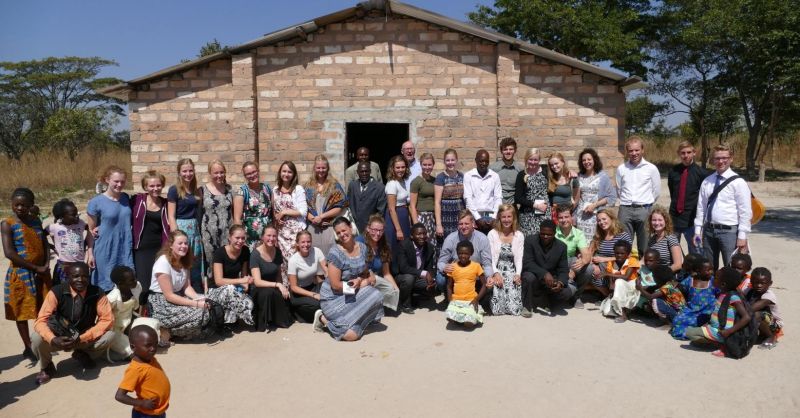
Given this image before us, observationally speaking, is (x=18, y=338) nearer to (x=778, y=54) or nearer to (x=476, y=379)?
(x=476, y=379)

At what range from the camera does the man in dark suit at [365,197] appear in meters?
6.58

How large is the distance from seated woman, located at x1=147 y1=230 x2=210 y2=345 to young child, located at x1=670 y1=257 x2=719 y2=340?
4.30 metres

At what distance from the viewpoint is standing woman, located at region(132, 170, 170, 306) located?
572 centimetres

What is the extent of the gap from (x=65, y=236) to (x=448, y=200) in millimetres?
3819

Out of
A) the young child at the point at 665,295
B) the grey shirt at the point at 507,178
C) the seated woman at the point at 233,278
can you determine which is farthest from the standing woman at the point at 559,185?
the seated woman at the point at 233,278

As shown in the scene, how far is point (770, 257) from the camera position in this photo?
343 inches

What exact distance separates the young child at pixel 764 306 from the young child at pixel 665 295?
64 centimetres

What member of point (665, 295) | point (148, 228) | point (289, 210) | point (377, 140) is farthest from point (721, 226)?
point (377, 140)

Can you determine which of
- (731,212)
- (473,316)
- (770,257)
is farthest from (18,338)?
(770,257)

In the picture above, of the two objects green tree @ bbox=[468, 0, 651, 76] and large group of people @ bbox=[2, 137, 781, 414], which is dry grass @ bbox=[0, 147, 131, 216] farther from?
green tree @ bbox=[468, 0, 651, 76]

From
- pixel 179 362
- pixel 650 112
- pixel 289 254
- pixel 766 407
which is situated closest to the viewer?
pixel 766 407

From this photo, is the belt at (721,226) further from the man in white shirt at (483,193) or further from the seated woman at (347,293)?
the seated woman at (347,293)

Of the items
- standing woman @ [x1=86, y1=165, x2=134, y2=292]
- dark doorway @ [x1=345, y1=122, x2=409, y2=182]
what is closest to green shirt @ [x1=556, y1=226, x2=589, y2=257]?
standing woman @ [x1=86, y1=165, x2=134, y2=292]

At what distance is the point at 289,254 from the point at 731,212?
450 cm
